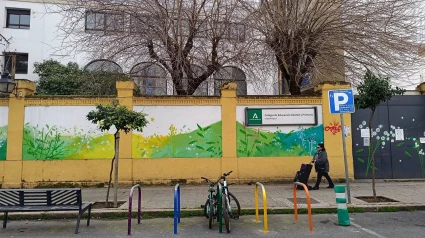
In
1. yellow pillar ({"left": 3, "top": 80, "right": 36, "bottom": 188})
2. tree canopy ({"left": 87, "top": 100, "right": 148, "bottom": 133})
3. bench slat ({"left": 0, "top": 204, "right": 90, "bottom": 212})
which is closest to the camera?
bench slat ({"left": 0, "top": 204, "right": 90, "bottom": 212})

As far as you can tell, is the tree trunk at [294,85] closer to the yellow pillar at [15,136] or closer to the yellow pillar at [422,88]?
the yellow pillar at [422,88]

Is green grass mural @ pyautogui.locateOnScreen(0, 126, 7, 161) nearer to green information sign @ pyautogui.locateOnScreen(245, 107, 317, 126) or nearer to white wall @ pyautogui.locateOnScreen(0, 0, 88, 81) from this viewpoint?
green information sign @ pyautogui.locateOnScreen(245, 107, 317, 126)

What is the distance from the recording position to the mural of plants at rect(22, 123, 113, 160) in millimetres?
11719

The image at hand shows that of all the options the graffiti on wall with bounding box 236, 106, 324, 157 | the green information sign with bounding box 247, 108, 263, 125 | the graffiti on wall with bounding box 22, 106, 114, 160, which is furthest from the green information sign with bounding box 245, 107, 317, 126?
the graffiti on wall with bounding box 22, 106, 114, 160

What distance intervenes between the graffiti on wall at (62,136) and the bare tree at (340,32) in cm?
737

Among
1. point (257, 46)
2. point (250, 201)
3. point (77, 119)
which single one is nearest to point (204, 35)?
point (257, 46)

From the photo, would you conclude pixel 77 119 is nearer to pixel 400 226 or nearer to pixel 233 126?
pixel 233 126

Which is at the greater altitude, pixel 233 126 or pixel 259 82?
pixel 259 82

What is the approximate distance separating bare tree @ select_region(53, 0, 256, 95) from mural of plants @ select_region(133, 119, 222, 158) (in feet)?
6.46

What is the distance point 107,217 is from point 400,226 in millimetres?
6452

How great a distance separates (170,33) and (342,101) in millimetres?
6502

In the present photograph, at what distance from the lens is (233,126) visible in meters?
12.2

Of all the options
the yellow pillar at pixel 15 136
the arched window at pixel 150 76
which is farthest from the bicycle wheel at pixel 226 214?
the yellow pillar at pixel 15 136

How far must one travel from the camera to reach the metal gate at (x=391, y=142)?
12875 millimetres
